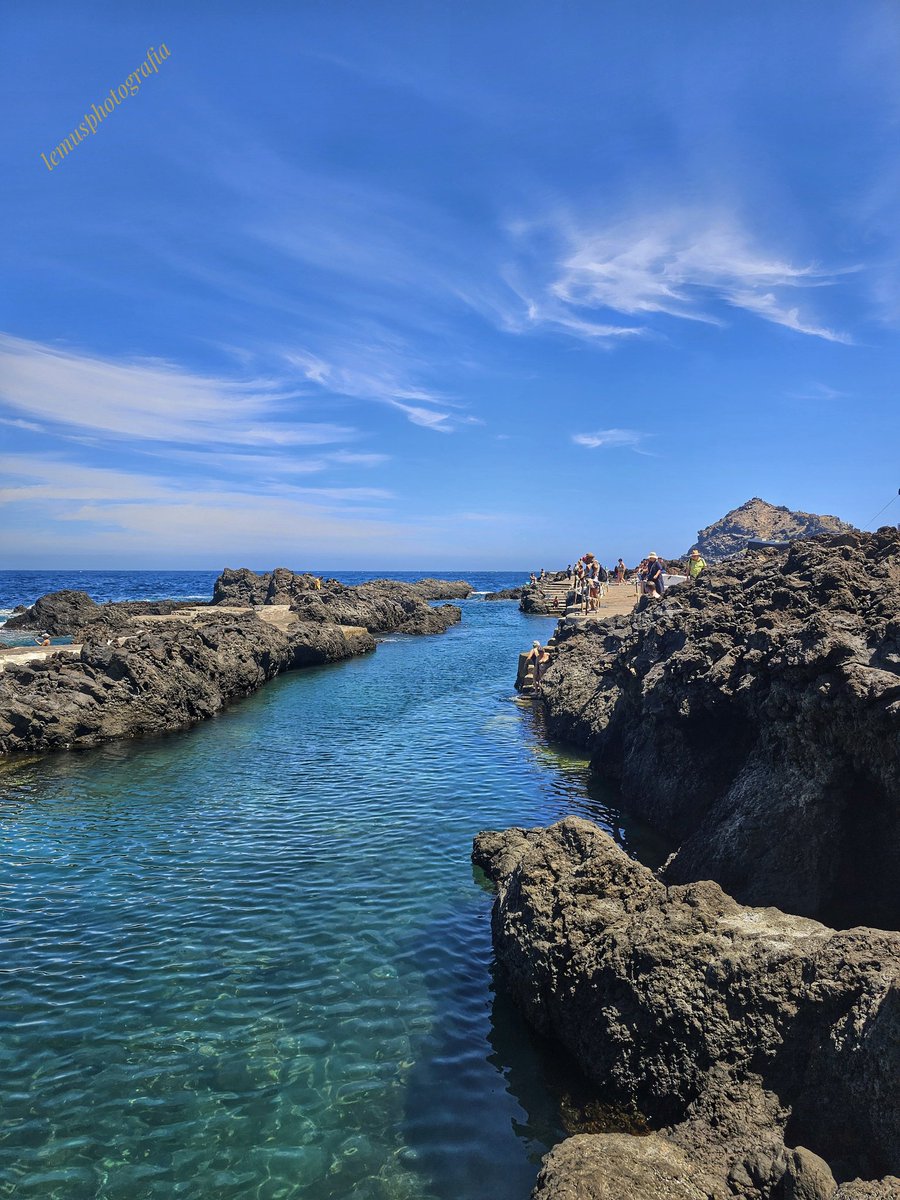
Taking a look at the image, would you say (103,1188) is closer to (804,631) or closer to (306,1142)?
(306,1142)

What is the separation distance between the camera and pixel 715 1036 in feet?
19.1

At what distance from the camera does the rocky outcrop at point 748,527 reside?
12427 cm

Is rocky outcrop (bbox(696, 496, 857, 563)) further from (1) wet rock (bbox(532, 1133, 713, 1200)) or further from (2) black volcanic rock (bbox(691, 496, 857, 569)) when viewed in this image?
(1) wet rock (bbox(532, 1133, 713, 1200))

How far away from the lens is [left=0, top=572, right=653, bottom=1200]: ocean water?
5.97 m

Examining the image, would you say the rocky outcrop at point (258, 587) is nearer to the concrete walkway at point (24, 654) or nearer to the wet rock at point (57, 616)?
the wet rock at point (57, 616)

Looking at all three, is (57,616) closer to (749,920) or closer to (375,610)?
(375,610)

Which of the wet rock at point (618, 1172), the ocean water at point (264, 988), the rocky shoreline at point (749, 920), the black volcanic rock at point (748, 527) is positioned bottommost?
the ocean water at point (264, 988)

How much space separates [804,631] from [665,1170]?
7064mm

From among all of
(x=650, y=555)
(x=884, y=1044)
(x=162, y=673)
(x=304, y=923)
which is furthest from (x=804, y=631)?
(x=650, y=555)

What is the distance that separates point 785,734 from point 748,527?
147634mm

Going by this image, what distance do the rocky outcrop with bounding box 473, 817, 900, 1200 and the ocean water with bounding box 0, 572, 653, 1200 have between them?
94 centimetres

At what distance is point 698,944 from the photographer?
6.32 metres

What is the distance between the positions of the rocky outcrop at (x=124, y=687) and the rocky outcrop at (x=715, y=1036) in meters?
16.9

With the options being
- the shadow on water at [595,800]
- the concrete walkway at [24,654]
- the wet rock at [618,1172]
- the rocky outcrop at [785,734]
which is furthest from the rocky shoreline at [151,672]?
the wet rock at [618,1172]
